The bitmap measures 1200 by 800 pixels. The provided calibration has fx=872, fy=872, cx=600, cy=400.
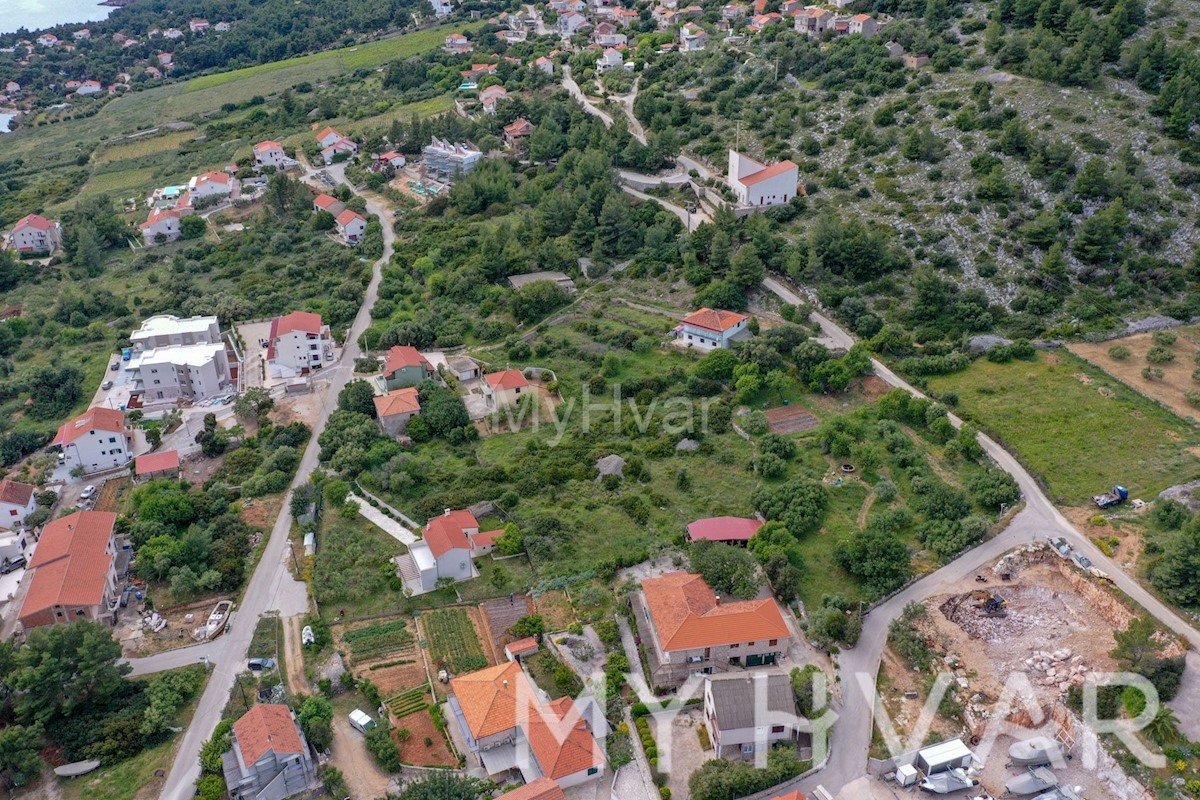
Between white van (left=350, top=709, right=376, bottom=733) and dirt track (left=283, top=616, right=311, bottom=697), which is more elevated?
white van (left=350, top=709, right=376, bottom=733)

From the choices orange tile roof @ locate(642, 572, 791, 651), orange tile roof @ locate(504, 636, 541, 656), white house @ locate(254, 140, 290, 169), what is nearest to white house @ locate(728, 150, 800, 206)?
orange tile roof @ locate(642, 572, 791, 651)

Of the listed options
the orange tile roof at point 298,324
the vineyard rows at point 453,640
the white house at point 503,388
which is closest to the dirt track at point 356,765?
the vineyard rows at point 453,640

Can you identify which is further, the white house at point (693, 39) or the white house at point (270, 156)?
the white house at point (693, 39)

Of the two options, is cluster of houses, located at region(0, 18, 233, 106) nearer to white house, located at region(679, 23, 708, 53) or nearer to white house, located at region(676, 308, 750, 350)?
white house, located at region(679, 23, 708, 53)

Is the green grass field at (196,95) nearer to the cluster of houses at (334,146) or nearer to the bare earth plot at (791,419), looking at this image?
the cluster of houses at (334,146)

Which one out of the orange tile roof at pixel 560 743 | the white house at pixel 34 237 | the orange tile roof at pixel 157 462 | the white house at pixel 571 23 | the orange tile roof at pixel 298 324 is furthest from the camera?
the white house at pixel 571 23

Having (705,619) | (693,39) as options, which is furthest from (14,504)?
(693,39)

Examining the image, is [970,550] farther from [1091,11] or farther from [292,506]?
[1091,11]
